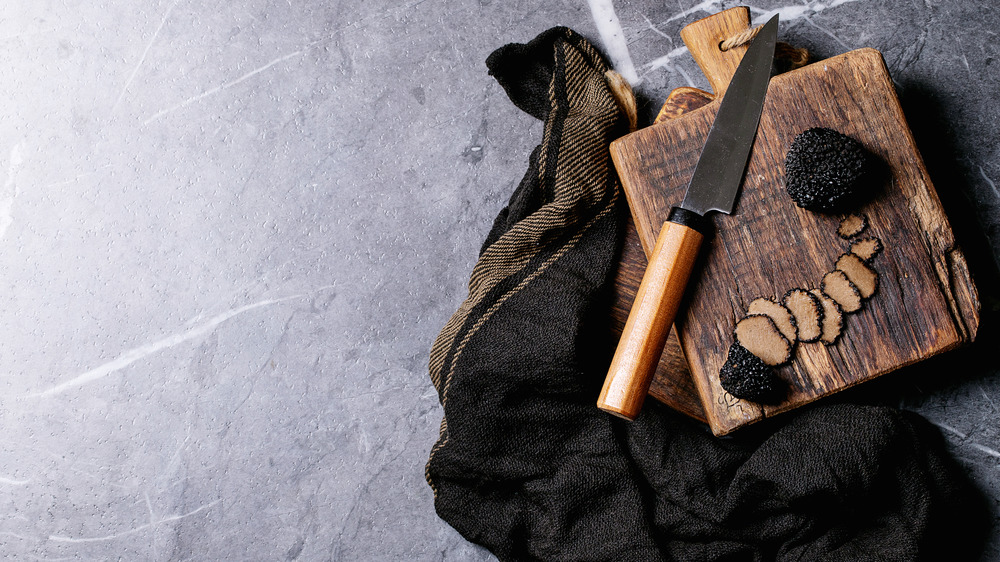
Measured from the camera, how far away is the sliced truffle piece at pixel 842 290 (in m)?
0.86

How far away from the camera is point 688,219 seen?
0.88m

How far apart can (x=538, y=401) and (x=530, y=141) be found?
452mm

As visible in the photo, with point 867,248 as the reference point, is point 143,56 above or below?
above

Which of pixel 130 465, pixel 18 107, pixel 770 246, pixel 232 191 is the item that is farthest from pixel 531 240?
pixel 18 107

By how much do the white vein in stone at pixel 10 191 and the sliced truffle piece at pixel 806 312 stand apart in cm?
139

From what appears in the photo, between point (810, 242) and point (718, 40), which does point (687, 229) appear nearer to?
point (810, 242)

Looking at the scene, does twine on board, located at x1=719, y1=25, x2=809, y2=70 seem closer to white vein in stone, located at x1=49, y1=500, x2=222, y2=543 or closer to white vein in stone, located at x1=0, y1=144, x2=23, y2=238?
white vein in stone, located at x1=49, y1=500, x2=222, y2=543

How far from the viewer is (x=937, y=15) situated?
1002mm

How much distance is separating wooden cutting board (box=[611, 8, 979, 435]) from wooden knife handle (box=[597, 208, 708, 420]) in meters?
0.05

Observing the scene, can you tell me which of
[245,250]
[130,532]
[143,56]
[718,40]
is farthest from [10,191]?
[718,40]

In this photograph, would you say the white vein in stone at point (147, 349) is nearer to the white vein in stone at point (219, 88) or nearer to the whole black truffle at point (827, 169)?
the white vein in stone at point (219, 88)

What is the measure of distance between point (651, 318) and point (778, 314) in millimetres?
180

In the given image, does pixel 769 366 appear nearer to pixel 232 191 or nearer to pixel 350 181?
pixel 350 181

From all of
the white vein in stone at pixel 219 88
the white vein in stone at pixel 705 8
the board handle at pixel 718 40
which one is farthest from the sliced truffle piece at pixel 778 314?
the white vein in stone at pixel 219 88
